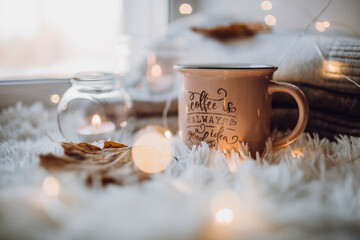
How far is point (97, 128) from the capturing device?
19.2 inches

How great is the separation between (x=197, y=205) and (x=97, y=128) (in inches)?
12.2

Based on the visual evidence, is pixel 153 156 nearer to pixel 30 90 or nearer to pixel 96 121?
pixel 96 121

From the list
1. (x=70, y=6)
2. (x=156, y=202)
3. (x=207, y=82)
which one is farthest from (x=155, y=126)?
(x=70, y=6)

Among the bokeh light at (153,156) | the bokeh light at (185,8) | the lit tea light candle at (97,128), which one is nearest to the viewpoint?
the bokeh light at (153,156)

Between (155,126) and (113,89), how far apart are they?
121 mm

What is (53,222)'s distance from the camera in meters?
0.22

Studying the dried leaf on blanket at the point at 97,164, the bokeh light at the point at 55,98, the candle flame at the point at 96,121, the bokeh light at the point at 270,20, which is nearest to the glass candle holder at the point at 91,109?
the candle flame at the point at 96,121

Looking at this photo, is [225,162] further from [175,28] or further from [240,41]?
[175,28]

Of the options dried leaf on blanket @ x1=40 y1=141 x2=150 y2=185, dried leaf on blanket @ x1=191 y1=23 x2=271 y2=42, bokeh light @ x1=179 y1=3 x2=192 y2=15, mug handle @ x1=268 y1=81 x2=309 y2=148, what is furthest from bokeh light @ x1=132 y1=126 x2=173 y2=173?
bokeh light @ x1=179 y1=3 x2=192 y2=15

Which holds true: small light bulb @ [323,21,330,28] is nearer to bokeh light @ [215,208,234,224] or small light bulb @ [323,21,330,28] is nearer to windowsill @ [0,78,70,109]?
bokeh light @ [215,208,234,224]

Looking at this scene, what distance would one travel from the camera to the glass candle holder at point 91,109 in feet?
1.55

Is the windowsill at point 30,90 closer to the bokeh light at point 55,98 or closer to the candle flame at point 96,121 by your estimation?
the bokeh light at point 55,98

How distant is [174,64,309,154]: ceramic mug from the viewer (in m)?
0.36

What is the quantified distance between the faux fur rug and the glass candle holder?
0.16 meters
